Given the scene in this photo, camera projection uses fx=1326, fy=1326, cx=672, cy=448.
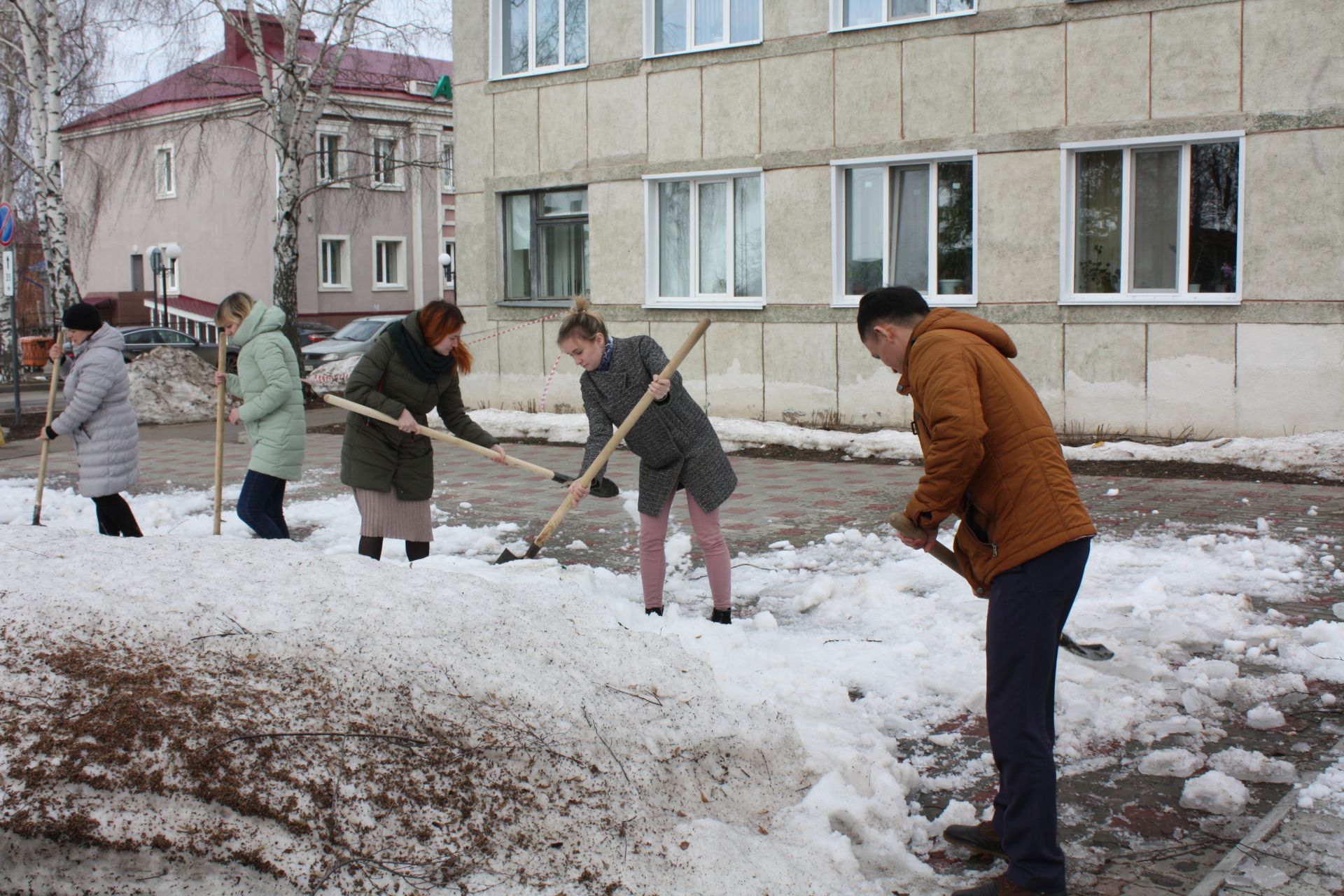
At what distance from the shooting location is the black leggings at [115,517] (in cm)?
819

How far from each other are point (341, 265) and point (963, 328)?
38.9 m

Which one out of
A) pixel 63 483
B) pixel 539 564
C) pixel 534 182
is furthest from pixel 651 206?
pixel 539 564

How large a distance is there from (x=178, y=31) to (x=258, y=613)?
749 inches

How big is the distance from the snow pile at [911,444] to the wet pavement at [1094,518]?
58 cm

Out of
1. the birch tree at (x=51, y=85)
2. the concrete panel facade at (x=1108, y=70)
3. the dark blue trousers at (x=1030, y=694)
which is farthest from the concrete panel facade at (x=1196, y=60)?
the birch tree at (x=51, y=85)

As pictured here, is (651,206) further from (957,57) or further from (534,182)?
(957,57)

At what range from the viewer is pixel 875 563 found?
7.73 meters

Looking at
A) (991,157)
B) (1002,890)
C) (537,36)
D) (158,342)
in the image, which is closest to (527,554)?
(1002,890)

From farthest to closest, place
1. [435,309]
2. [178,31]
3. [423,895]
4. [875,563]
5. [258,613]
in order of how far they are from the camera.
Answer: [178,31] → [875,563] → [435,309] → [258,613] → [423,895]

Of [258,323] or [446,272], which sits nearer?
[258,323]

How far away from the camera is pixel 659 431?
6.20 m

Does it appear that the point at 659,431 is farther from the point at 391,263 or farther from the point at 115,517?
the point at 391,263

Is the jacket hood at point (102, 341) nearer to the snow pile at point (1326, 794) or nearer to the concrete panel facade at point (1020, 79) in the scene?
the snow pile at point (1326, 794)

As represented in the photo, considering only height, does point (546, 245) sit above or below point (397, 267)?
below
